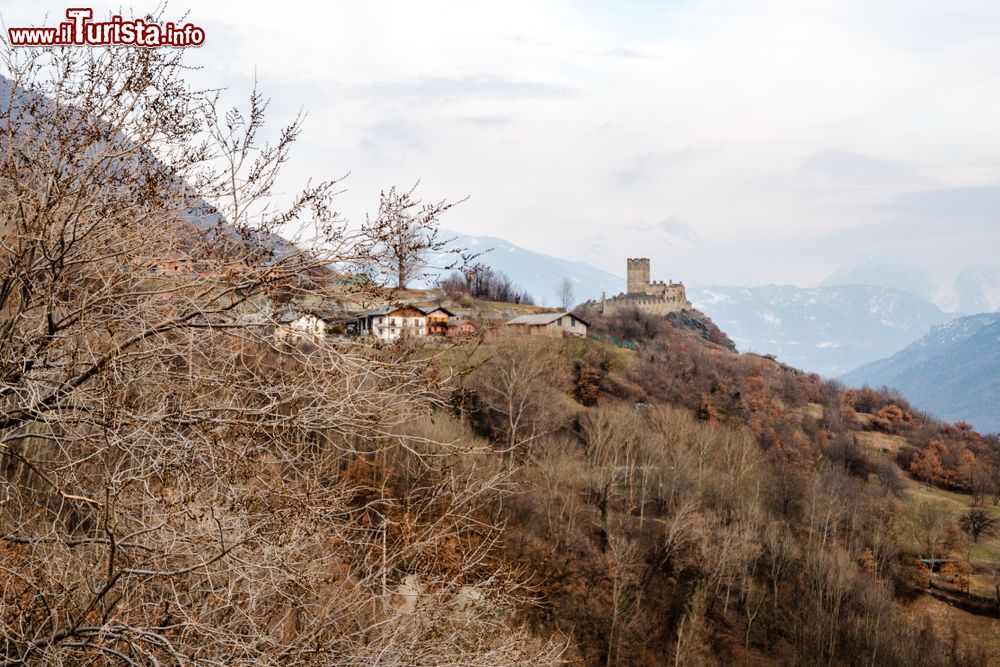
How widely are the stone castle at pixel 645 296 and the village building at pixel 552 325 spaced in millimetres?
24050

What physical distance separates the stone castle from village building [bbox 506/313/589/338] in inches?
947

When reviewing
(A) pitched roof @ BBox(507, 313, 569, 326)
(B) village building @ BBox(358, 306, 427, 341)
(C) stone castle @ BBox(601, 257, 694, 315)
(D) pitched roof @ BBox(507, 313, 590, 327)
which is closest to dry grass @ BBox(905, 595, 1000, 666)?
(D) pitched roof @ BBox(507, 313, 590, 327)

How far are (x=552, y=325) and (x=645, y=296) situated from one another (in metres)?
41.2

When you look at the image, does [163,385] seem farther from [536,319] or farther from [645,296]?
[645,296]

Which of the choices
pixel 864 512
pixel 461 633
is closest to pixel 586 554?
pixel 864 512

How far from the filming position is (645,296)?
95.5 meters

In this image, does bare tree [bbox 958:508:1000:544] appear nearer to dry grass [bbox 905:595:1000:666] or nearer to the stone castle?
dry grass [bbox 905:595:1000:666]

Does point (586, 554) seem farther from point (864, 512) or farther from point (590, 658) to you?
point (864, 512)

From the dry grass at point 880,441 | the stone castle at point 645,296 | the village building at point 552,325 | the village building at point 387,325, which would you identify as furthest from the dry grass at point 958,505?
the village building at point 387,325

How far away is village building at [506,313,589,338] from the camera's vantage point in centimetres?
5362

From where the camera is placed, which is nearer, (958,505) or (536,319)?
(958,505)

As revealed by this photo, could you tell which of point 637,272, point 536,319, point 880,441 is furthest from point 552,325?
point 637,272

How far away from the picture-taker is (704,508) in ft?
117

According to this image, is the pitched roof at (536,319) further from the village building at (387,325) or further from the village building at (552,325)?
the village building at (387,325)
